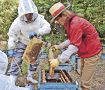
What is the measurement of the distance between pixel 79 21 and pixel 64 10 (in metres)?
0.28

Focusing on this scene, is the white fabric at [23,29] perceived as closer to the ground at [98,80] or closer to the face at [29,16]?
the face at [29,16]

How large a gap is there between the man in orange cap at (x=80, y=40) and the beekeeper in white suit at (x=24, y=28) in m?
1.14

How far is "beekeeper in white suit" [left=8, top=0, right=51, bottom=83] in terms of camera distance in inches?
264

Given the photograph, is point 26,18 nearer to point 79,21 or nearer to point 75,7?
point 79,21

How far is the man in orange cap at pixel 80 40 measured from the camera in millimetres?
5121

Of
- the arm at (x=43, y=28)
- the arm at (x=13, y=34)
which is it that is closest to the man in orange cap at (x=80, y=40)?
the arm at (x=43, y=28)

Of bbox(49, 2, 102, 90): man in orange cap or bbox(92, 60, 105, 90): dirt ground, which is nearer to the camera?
bbox(49, 2, 102, 90): man in orange cap

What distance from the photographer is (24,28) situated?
270 inches

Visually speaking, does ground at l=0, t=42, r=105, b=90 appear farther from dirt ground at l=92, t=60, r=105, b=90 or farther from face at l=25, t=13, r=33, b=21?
face at l=25, t=13, r=33, b=21

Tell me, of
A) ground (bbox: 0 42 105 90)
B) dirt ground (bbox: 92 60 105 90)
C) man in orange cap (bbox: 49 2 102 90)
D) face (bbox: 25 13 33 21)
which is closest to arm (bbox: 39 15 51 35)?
face (bbox: 25 13 33 21)

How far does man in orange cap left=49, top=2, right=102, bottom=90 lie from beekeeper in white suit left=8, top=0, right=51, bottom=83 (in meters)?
1.14

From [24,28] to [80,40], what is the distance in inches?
78.1

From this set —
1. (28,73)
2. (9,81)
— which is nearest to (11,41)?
(28,73)

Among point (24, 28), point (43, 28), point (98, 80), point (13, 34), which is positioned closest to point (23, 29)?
point (24, 28)
